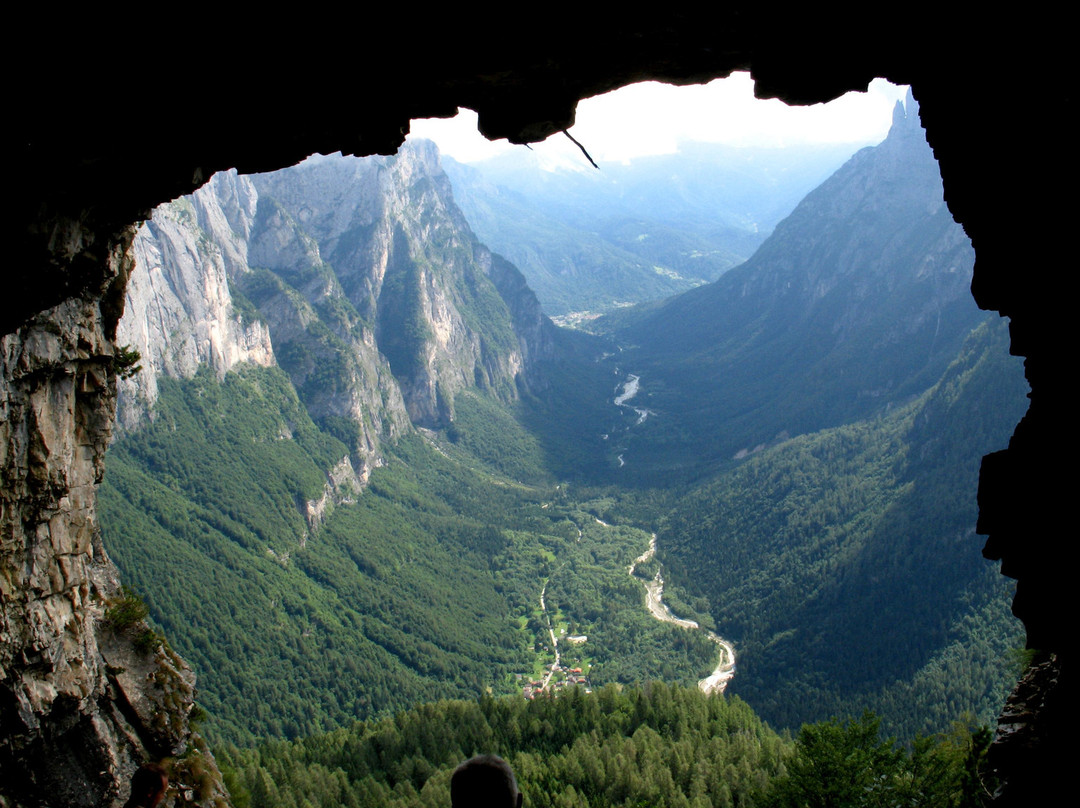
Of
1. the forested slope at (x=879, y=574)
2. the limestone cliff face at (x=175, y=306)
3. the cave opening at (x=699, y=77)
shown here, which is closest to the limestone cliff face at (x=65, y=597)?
the cave opening at (x=699, y=77)

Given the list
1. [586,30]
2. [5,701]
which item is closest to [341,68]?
[586,30]

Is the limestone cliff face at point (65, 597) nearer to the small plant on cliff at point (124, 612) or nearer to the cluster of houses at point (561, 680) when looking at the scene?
the small plant on cliff at point (124, 612)

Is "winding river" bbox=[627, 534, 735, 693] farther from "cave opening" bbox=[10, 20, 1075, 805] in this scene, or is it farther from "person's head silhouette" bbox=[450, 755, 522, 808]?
"person's head silhouette" bbox=[450, 755, 522, 808]

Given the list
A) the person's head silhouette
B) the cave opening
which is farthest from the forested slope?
the person's head silhouette

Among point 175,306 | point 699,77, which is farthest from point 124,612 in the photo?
point 175,306

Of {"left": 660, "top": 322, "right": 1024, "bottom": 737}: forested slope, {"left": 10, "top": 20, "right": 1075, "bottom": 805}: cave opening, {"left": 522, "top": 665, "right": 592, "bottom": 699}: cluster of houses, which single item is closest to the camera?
{"left": 10, "top": 20, "right": 1075, "bottom": 805}: cave opening

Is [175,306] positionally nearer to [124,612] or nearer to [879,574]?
[879,574]

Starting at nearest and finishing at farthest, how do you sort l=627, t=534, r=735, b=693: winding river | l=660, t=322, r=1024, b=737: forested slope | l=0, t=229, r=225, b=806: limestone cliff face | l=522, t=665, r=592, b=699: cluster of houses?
l=0, t=229, r=225, b=806: limestone cliff face < l=660, t=322, r=1024, b=737: forested slope < l=627, t=534, r=735, b=693: winding river < l=522, t=665, r=592, b=699: cluster of houses
